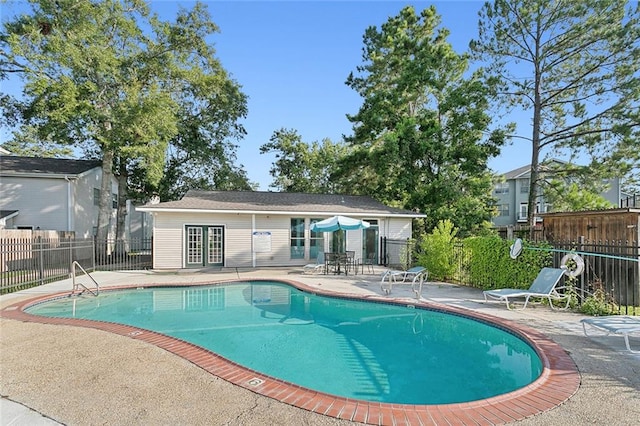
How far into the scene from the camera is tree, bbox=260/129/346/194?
30844 mm

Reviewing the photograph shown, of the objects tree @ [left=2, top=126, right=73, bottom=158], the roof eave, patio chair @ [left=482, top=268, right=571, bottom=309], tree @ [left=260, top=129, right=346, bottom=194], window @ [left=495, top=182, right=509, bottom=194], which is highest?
tree @ [left=2, top=126, right=73, bottom=158]

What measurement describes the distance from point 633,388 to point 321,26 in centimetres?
1386

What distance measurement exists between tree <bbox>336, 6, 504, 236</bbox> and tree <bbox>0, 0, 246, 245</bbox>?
11.6m

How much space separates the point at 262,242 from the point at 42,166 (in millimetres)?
14817

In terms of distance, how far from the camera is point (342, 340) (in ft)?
21.1

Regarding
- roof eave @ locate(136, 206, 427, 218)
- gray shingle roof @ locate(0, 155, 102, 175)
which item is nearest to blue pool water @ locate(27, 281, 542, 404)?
roof eave @ locate(136, 206, 427, 218)

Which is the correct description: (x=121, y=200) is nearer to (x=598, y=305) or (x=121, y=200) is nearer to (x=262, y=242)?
(x=262, y=242)

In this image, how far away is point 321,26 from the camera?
43.8ft

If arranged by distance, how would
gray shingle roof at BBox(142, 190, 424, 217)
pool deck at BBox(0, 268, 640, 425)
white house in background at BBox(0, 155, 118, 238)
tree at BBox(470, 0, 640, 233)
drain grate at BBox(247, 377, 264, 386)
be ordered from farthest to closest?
white house in background at BBox(0, 155, 118, 238) < gray shingle roof at BBox(142, 190, 424, 217) < tree at BBox(470, 0, 640, 233) < drain grate at BBox(247, 377, 264, 386) < pool deck at BBox(0, 268, 640, 425)

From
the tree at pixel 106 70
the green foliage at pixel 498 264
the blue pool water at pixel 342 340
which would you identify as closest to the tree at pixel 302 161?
the tree at pixel 106 70

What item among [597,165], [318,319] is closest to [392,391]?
[318,319]

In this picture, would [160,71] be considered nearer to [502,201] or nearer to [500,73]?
[500,73]

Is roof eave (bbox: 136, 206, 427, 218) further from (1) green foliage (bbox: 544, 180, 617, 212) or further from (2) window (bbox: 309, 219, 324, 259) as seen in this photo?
(1) green foliage (bbox: 544, 180, 617, 212)

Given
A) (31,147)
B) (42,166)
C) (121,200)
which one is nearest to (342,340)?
(42,166)
